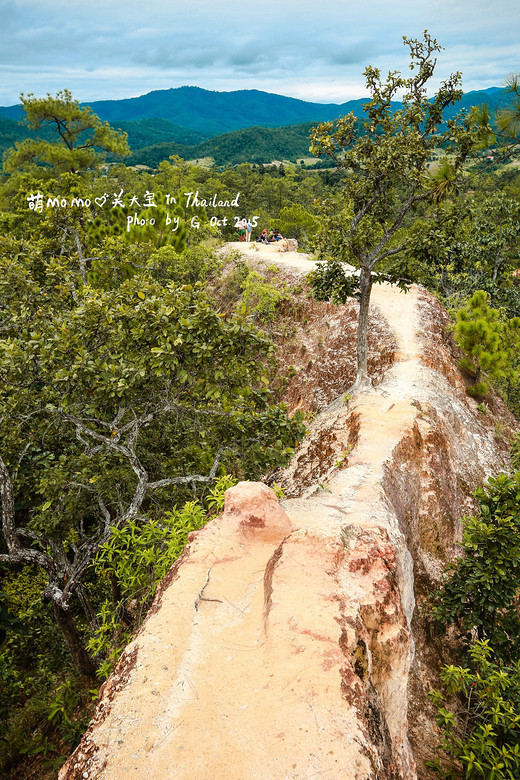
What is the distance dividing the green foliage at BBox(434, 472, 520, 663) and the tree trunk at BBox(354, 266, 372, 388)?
6243 millimetres

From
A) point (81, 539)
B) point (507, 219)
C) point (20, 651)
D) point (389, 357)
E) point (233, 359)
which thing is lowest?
point (20, 651)

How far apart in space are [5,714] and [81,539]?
132 inches

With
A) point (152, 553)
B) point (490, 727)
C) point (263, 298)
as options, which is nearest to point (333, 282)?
point (263, 298)

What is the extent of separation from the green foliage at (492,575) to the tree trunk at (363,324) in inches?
246

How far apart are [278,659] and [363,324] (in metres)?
9.79

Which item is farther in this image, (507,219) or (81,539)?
(507,219)

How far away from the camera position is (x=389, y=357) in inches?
569

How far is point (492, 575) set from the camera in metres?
6.64

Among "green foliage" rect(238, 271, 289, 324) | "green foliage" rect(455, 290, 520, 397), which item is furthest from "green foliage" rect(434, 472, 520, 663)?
"green foliage" rect(238, 271, 289, 324)

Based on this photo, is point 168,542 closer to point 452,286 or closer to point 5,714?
point 5,714

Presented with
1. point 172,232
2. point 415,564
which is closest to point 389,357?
point 415,564

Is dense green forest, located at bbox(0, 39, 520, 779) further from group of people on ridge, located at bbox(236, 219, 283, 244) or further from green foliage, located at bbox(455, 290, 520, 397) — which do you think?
group of people on ridge, located at bbox(236, 219, 283, 244)

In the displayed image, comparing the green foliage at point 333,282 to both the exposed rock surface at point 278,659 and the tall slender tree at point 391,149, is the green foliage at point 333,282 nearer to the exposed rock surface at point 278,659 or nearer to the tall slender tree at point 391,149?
the tall slender tree at point 391,149

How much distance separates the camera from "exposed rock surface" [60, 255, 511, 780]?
3291 mm
